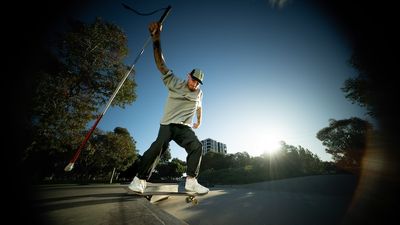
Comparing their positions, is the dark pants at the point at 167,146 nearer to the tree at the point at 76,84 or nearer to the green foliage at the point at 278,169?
the tree at the point at 76,84

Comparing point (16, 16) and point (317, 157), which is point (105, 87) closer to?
point (16, 16)

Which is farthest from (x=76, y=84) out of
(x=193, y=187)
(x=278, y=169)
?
(x=278, y=169)

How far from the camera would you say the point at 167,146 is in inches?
113

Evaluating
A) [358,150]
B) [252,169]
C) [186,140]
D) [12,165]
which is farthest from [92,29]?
[252,169]

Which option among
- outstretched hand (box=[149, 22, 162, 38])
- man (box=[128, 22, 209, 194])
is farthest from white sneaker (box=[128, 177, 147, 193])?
outstretched hand (box=[149, 22, 162, 38])

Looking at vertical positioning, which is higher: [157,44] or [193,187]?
[157,44]

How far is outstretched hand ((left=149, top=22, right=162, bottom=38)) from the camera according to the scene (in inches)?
121

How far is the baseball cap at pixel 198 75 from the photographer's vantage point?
3160 millimetres

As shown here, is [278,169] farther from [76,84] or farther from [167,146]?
[167,146]

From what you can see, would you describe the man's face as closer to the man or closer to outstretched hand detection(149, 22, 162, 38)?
the man

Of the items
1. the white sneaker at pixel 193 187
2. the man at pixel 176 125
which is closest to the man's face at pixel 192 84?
the man at pixel 176 125

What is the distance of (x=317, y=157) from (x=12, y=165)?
5296cm

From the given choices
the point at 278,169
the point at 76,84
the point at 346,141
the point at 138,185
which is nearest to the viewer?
the point at 138,185

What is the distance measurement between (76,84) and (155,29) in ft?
31.5
